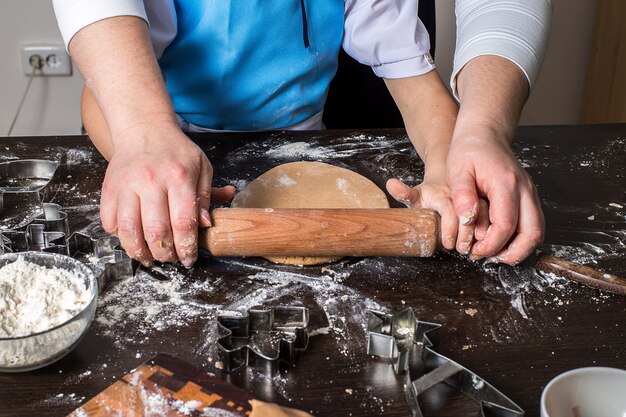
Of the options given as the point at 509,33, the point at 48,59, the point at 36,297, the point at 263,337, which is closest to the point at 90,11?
the point at 36,297

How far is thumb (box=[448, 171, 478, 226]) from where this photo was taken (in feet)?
3.10

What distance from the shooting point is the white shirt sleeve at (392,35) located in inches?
51.9

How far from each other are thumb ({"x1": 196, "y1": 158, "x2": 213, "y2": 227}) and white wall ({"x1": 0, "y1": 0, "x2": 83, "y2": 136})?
4.89ft

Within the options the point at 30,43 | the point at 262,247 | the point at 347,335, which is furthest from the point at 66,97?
the point at 347,335

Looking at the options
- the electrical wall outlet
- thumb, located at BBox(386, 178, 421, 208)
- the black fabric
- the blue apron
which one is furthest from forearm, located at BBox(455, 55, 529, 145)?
the electrical wall outlet

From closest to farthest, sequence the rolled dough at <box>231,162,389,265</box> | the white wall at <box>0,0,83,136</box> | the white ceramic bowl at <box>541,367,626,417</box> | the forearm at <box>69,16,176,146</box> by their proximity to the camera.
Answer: the white ceramic bowl at <box>541,367,626,417</box>
the forearm at <box>69,16,176,146</box>
the rolled dough at <box>231,162,389,265</box>
the white wall at <box>0,0,83,136</box>

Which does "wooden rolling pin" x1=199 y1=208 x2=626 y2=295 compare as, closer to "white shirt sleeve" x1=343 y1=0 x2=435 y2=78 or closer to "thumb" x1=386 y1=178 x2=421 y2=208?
"thumb" x1=386 y1=178 x2=421 y2=208

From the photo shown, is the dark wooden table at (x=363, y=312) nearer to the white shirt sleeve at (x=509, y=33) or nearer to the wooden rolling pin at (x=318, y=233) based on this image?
the wooden rolling pin at (x=318, y=233)

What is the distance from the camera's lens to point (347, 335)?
2.78 ft

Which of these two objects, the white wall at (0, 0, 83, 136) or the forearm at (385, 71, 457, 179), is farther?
the white wall at (0, 0, 83, 136)

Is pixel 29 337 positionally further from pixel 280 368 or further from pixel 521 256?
pixel 521 256

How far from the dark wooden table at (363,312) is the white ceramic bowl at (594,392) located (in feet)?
0.27

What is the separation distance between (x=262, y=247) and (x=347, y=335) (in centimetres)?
17

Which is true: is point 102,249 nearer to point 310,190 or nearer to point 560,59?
point 310,190
